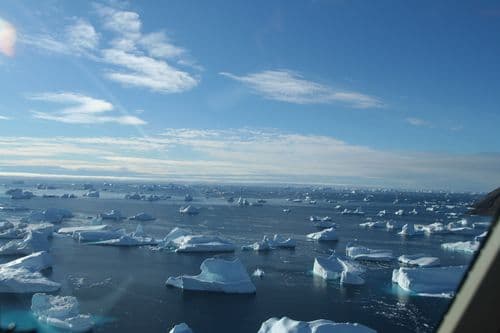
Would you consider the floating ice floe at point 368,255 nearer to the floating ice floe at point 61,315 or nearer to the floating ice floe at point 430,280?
the floating ice floe at point 430,280

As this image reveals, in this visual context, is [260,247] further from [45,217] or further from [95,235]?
[45,217]

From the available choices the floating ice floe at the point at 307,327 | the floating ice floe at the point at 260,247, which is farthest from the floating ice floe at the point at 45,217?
the floating ice floe at the point at 307,327

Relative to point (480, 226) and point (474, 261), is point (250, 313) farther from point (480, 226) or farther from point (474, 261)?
point (480, 226)

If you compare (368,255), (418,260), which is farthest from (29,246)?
(418,260)

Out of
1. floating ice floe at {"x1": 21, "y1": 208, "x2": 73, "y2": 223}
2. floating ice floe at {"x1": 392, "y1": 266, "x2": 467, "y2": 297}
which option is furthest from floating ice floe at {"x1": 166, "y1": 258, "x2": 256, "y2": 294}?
floating ice floe at {"x1": 21, "y1": 208, "x2": 73, "y2": 223}

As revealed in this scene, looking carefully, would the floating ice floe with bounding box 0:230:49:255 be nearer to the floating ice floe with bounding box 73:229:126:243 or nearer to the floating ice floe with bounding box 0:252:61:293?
the floating ice floe with bounding box 73:229:126:243

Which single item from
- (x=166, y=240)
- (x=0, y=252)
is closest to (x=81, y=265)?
(x=0, y=252)
